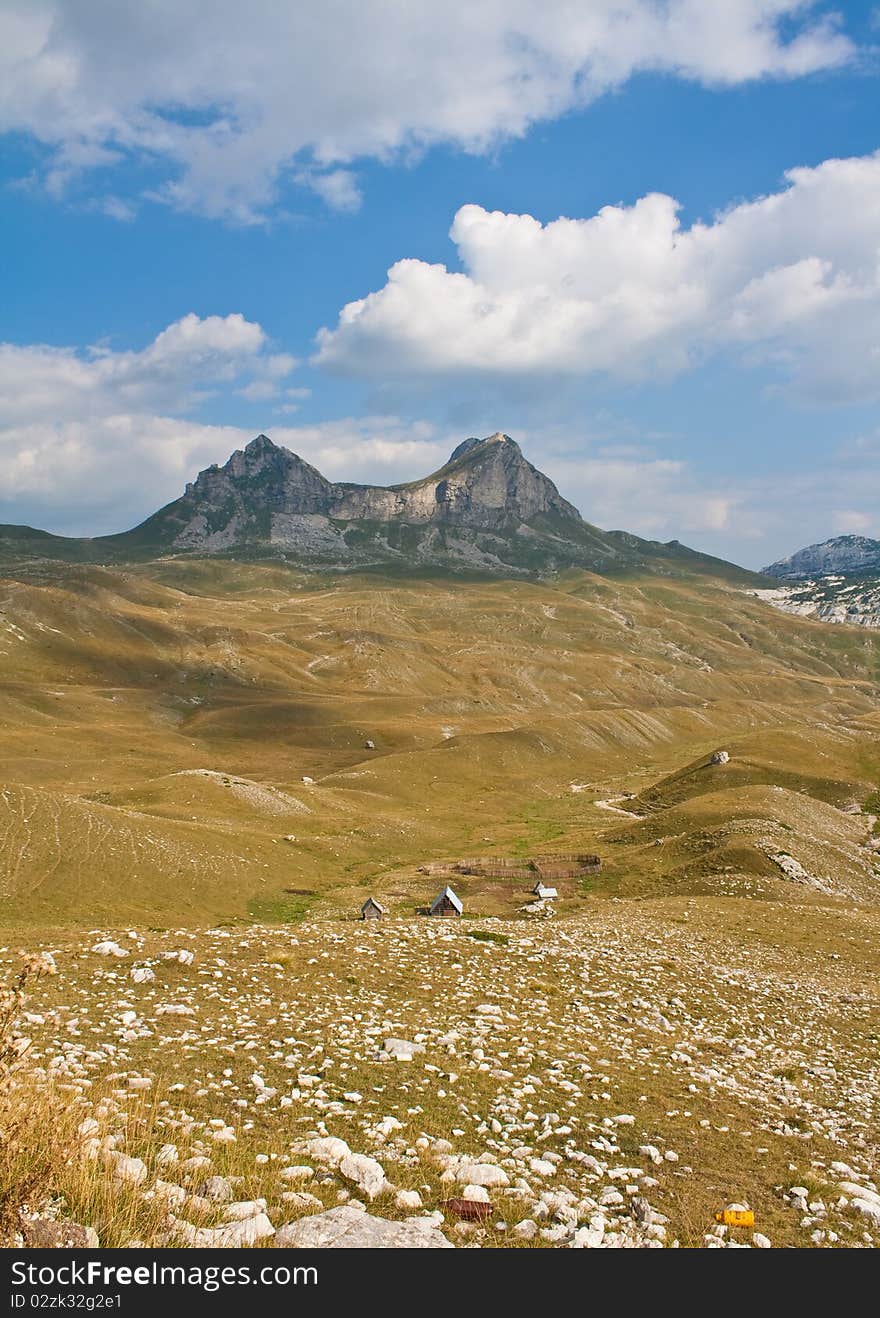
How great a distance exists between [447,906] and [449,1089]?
40844 millimetres

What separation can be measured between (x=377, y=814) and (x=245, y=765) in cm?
5504

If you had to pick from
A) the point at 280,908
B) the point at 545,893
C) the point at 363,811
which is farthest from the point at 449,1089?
the point at 363,811

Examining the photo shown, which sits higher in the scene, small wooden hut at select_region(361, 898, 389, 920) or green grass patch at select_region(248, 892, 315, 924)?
small wooden hut at select_region(361, 898, 389, 920)

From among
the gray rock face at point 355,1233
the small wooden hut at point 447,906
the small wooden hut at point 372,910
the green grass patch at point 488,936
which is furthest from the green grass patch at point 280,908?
the gray rock face at point 355,1233

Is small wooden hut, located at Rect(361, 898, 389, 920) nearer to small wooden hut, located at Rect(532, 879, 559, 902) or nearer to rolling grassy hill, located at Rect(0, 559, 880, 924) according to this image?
rolling grassy hill, located at Rect(0, 559, 880, 924)

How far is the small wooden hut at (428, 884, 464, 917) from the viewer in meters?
53.7

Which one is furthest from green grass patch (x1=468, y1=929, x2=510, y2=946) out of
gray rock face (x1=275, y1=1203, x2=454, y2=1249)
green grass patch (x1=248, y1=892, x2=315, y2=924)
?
green grass patch (x1=248, y1=892, x2=315, y2=924)

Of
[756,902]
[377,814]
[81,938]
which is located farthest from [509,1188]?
[377,814]

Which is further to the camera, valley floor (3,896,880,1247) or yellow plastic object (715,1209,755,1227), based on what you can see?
yellow plastic object (715,1209,755,1227)

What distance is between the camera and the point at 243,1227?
771cm

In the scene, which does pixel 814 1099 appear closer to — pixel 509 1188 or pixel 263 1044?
pixel 509 1188

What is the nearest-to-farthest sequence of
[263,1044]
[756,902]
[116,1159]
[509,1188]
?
[116,1159] < [509,1188] < [263,1044] < [756,902]

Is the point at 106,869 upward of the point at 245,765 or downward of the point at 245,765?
upward

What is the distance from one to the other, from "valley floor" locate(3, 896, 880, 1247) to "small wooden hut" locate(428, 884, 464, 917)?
82.3 ft
